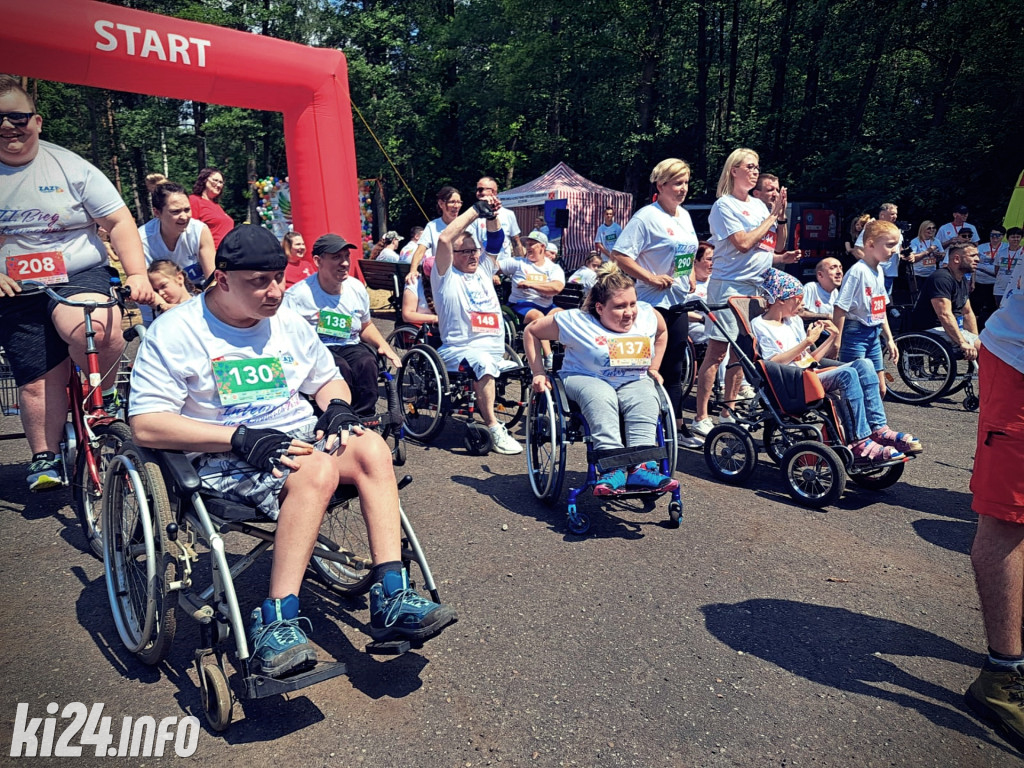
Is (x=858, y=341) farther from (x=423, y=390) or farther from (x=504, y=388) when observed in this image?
(x=423, y=390)

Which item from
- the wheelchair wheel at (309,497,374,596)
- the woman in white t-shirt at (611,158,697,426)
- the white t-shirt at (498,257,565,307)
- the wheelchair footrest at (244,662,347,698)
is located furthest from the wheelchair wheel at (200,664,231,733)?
the white t-shirt at (498,257,565,307)

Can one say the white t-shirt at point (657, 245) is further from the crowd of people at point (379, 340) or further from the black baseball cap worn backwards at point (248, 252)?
the black baseball cap worn backwards at point (248, 252)

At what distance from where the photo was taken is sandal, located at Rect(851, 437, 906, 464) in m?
4.58

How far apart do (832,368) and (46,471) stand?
4.73 meters

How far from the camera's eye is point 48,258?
3975 millimetres

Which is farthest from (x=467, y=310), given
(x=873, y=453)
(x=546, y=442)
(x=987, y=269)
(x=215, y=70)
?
(x=987, y=269)

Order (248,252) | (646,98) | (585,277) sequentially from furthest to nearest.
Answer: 1. (646,98)
2. (585,277)
3. (248,252)

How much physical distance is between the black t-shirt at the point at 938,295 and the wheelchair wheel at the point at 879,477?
338 cm

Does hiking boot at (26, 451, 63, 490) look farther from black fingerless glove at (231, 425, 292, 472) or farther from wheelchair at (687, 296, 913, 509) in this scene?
wheelchair at (687, 296, 913, 509)

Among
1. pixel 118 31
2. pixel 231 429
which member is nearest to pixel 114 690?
pixel 231 429

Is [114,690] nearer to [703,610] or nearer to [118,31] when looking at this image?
[703,610]

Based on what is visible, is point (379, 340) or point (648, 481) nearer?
point (648, 481)

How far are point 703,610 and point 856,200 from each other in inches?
624

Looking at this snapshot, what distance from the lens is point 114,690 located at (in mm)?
2684
